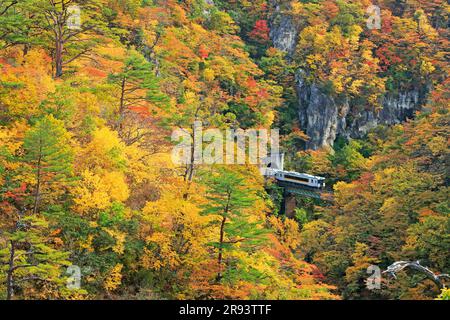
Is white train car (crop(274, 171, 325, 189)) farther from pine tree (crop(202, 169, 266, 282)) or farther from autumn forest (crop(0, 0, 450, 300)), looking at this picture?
pine tree (crop(202, 169, 266, 282))

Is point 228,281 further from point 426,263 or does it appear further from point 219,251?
point 426,263

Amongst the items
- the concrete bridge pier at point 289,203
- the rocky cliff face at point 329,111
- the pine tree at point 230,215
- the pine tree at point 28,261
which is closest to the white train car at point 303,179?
the concrete bridge pier at point 289,203

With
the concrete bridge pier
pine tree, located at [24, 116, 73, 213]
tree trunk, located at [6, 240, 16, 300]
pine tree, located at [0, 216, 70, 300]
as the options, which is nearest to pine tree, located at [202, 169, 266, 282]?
pine tree, located at [24, 116, 73, 213]

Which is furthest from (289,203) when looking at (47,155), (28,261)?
(28,261)

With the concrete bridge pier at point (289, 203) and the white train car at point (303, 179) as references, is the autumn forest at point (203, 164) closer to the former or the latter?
the concrete bridge pier at point (289, 203)
